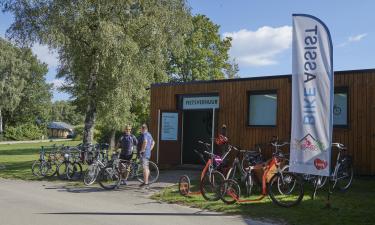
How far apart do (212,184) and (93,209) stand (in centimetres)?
288

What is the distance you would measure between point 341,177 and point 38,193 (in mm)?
7942

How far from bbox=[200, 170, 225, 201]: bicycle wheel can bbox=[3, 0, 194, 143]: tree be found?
10.2 metres

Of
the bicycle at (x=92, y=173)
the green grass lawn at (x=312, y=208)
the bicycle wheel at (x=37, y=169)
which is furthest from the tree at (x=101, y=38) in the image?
the green grass lawn at (x=312, y=208)

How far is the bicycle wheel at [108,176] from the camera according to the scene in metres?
14.5

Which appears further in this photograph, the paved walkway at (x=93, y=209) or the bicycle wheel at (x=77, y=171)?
the bicycle wheel at (x=77, y=171)

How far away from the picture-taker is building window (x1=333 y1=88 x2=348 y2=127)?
1536 cm

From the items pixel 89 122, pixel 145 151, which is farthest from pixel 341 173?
pixel 89 122

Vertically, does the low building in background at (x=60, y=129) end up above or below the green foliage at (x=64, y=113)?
below

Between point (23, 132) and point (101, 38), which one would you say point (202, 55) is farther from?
point (23, 132)

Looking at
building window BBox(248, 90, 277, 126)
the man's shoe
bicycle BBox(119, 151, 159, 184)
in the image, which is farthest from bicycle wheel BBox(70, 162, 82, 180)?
building window BBox(248, 90, 277, 126)

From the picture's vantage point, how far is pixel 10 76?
6706 cm

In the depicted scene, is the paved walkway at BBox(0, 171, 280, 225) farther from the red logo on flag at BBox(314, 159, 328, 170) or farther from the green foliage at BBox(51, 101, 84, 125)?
the green foliage at BBox(51, 101, 84, 125)

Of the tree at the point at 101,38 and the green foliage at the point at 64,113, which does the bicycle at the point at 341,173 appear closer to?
the tree at the point at 101,38

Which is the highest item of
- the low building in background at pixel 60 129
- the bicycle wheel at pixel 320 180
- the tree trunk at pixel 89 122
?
the low building in background at pixel 60 129
